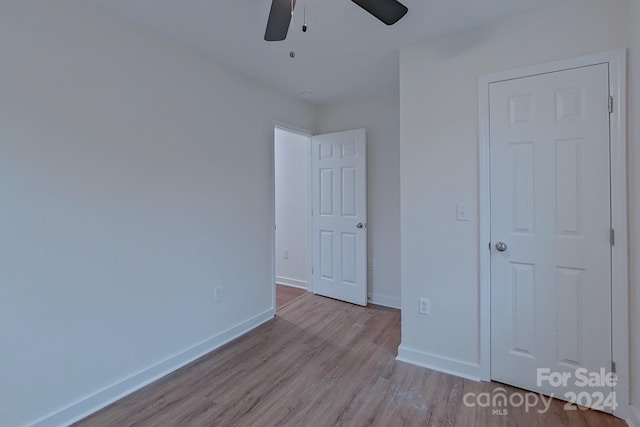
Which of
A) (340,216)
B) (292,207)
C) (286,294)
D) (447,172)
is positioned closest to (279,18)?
A: (447,172)

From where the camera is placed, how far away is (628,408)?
1.70m

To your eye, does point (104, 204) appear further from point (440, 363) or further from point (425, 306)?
point (440, 363)

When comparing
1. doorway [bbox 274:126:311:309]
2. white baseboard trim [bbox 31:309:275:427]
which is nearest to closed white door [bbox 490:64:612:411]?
white baseboard trim [bbox 31:309:275:427]

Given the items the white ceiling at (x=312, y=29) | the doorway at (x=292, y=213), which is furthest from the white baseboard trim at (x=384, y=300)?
the white ceiling at (x=312, y=29)

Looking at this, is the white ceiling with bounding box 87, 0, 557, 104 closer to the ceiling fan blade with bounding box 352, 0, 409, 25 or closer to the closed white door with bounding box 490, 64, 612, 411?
the ceiling fan blade with bounding box 352, 0, 409, 25

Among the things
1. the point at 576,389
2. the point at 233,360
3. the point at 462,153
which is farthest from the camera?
the point at 233,360

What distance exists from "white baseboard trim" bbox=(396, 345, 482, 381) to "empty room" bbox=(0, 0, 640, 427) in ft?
0.03

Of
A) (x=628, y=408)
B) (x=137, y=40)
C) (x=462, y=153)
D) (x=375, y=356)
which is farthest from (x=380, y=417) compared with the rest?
(x=137, y=40)

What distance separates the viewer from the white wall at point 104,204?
1584 mm

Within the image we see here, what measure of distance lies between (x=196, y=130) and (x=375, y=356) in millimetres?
2331

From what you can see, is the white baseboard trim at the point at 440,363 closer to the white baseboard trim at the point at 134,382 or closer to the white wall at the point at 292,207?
the white baseboard trim at the point at 134,382

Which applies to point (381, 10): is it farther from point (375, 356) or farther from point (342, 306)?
point (342, 306)

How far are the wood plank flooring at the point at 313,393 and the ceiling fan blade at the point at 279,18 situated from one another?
2162 mm

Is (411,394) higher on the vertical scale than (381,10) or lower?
lower
